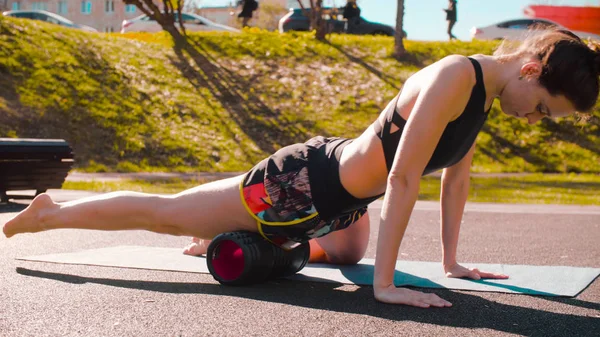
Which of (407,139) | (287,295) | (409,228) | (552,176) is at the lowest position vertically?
(552,176)

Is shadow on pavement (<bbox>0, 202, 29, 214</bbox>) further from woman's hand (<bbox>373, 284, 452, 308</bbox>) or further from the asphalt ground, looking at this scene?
woman's hand (<bbox>373, 284, 452, 308</bbox>)

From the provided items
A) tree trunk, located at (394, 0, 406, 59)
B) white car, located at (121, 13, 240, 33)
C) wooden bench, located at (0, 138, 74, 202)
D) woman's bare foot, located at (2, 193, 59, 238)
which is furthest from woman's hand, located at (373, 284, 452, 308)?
white car, located at (121, 13, 240, 33)

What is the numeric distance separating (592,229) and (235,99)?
9.70 metres

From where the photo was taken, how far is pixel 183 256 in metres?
4.67

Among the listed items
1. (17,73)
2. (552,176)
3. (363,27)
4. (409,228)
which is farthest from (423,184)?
(363,27)

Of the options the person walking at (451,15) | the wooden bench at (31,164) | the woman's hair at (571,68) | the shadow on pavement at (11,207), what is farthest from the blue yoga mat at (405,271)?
the person walking at (451,15)

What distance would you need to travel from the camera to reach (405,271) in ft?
13.7

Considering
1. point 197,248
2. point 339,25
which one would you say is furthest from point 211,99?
point 197,248

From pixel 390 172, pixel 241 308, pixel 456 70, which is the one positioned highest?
pixel 456 70

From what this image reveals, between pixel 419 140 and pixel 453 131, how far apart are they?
0.72 ft

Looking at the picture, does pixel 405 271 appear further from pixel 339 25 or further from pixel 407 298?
pixel 339 25

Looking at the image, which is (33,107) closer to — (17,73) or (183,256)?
(17,73)

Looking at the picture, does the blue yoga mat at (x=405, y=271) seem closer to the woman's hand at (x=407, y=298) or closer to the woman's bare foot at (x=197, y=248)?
the woman's bare foot at (x=197, y=248)

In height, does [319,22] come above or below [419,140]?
below
